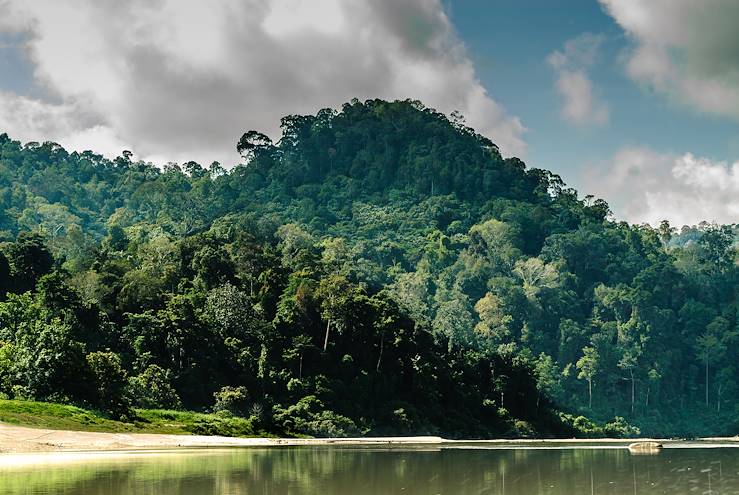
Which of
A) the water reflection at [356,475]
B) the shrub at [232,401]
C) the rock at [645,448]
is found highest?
A: the shrub at [232,401]

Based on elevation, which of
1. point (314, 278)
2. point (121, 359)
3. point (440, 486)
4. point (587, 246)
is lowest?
point (440, 486)

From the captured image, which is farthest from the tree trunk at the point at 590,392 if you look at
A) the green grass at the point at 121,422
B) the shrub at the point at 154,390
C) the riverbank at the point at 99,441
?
the shrub at the point at 154,390

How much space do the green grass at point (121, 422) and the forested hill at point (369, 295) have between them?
2.26m

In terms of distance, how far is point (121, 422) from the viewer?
5978 centimetres

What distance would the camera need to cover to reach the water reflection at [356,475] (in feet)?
104

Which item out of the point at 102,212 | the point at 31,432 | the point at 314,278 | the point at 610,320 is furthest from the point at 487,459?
the point at 102,212

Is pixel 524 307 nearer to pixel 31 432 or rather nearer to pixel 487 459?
pixel 487 459

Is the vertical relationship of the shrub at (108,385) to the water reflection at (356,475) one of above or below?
above

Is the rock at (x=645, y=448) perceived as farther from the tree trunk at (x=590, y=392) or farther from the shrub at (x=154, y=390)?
the tree trunk at (x=590, y=392)

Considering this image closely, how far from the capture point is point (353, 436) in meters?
80.2

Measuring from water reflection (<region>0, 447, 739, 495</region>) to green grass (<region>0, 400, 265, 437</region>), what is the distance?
29.0 ft

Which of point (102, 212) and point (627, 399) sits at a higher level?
point (102, 212)

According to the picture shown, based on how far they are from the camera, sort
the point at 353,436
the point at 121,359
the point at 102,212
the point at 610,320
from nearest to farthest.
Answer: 1. the point at 121,359
2. the point at 353,436
3. the point at 610,320
4. the point at 102,212

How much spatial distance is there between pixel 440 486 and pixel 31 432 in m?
24.8
